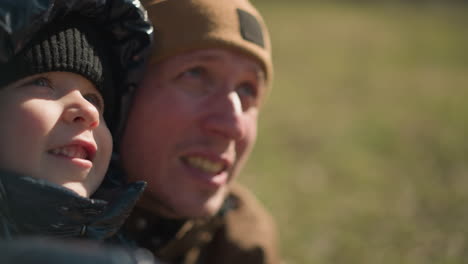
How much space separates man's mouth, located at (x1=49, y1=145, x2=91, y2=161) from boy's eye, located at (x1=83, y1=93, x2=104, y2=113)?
0.61 ft

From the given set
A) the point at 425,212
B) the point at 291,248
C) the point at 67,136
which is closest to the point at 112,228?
the point at 67,136

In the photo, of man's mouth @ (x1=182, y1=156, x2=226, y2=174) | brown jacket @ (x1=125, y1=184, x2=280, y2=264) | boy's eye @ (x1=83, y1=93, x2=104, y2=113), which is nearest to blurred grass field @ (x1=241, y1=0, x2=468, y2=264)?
brown jacket @ (x1=125, y1=184, x2=280, y2=264)

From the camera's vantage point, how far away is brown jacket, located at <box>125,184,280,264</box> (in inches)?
102

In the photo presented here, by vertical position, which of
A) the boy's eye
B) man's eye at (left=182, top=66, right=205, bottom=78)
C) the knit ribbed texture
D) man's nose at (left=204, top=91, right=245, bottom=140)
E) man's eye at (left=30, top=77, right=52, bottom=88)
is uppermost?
the knit ribbed texture

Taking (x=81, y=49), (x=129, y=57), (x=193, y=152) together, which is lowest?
(x=193, y=152)

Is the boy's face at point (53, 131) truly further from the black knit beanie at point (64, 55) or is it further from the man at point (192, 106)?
the man at point (192, 106)

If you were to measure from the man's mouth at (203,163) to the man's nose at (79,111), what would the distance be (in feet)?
1.86

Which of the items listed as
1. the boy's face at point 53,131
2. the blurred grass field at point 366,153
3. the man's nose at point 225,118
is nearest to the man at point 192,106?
the man's nose at point 225,118

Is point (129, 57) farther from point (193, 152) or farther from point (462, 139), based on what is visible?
point (462, 139)

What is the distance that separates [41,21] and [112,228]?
0.69m

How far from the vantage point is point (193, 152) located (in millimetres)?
2350

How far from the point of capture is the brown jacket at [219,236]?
258 centimetres

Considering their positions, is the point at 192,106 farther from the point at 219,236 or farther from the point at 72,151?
the point at 219,236

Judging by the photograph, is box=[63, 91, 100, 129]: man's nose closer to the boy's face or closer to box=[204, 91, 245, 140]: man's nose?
the boy's face
